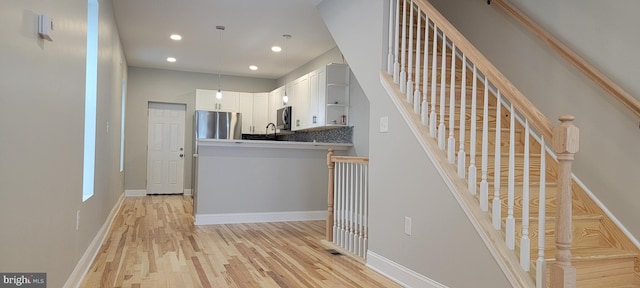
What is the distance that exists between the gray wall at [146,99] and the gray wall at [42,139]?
5.50m

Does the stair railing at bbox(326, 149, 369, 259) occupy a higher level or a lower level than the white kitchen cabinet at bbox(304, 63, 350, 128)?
lower

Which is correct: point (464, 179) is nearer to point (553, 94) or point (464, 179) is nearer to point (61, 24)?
point (553, 94)

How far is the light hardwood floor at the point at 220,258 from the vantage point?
9.70 feet

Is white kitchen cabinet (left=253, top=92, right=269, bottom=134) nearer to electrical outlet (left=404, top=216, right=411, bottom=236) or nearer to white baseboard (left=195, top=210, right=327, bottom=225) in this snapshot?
white baseboard (left=195, top=210, right=327, bottom=225)

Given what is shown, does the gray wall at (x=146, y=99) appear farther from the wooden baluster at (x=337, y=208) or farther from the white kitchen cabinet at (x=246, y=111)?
the wooden baluster at (x=337, y=208)

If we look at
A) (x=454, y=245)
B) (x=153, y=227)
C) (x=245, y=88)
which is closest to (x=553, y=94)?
(x=454, y=245)

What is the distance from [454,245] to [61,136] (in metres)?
2.34

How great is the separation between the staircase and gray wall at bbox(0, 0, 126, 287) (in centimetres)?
216

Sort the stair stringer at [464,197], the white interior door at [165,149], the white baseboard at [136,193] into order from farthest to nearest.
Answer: the white interior door at [165,149] → the white baseboard at [136,193] → the stair stringer at [464,197]

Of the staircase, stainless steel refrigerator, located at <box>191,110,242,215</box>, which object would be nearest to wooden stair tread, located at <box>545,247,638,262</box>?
the staircase

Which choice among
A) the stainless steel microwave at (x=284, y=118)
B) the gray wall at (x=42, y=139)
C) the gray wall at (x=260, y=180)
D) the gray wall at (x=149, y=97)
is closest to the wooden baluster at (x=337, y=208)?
the gray wall at (x=260, y=180)

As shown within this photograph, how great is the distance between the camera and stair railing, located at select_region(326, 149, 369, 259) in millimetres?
3633

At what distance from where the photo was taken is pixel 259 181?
545 centimetres

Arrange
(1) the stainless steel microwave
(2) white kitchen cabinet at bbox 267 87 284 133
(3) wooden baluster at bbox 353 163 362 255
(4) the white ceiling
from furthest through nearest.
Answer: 1. (2) white kitchen cabinet at bbox 267 87 284 133
2. (1) the stainless steel microwave
3. (4) the white ceiling
4. (3) wooden baluster at bbox 353 163 362 255
